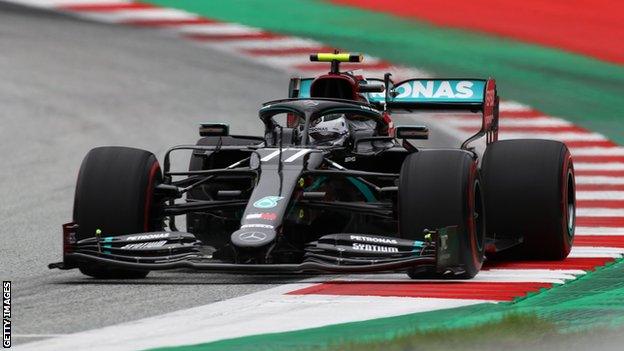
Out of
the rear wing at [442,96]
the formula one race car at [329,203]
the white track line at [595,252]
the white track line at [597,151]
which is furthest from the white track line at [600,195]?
the formula one race car at [329,203]

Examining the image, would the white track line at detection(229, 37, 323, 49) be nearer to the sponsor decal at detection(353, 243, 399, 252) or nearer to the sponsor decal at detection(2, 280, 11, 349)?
the sponsor decal at detection(353, 243, 399, 252)

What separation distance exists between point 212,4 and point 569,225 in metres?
15.0

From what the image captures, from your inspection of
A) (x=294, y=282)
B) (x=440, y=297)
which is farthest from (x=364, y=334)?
(x=294, y=282)

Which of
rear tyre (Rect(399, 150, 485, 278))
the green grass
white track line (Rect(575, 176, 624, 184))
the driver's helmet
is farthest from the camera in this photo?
white track line (Rect(575, 176, 624, 184))

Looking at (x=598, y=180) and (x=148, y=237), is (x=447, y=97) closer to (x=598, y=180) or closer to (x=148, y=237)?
(x=148, y=237)

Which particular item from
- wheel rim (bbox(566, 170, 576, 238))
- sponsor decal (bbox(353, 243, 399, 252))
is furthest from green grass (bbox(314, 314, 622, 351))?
wheel rim (bbox(566, 170, 576, 238))

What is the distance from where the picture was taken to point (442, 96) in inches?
579

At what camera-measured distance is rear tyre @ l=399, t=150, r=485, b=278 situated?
11.3 m

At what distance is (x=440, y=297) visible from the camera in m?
10.4

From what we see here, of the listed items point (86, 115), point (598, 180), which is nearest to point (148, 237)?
point (598, 180)

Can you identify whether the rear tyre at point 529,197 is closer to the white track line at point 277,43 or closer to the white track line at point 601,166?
the white track line at point 601,166

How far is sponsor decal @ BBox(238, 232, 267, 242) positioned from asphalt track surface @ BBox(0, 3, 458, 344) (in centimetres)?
33

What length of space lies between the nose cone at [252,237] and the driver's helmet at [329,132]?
1.91 meters

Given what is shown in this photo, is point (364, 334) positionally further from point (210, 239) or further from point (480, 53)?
point (480, 53)
